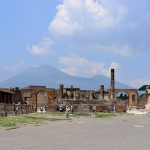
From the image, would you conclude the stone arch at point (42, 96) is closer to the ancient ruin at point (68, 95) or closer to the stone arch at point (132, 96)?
the ancient ruin at point (68, 95)

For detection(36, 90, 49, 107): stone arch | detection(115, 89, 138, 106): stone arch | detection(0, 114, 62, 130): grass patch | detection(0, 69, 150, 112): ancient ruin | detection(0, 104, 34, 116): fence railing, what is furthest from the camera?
detection(115, 89, 138, 106): stone arch

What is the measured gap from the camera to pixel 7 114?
55.0m

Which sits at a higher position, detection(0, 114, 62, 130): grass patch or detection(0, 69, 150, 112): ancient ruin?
detection(0, 69, 150, 112): ancient ruin

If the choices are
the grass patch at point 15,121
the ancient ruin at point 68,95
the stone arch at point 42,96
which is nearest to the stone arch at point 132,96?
the ancient ruin at point 68,95

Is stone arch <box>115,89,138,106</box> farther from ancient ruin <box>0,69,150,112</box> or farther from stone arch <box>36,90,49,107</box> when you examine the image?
stone arch <box>36,90,49,107</box>

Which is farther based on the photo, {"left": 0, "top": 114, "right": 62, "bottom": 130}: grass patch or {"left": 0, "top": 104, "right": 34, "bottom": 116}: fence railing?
{"left": 0, "top": 104, "right": 34, "bottom": 116}: fence railing

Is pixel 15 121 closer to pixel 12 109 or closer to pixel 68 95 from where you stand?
pixel 12 109

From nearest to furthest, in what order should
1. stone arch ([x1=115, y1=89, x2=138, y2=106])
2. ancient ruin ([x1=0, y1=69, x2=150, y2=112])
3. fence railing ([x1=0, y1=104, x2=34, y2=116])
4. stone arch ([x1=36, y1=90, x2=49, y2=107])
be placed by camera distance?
fence railing ([x1=0, y1=104, x2=34, y2=116]), ancient ruin ([x1=0, y1=69, x2=150, y2=112]), stone arch ([x1=36, y1=90, x2=49, y2=107]), stone arch ([x1=115, y1=89, x2=138, y2=106])

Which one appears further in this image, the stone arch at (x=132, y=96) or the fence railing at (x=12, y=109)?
the stone arch at (x=132, y=96)

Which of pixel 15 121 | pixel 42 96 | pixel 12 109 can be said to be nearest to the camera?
pixel 15 121

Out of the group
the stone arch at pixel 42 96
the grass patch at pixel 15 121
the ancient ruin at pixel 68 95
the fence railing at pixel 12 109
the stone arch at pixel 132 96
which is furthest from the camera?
the stone arch at pixel 132 96

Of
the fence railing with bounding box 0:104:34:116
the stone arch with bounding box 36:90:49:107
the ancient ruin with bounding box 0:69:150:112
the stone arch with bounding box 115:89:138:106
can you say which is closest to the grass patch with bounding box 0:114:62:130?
the fence railing with bounding box 0:104:34:116

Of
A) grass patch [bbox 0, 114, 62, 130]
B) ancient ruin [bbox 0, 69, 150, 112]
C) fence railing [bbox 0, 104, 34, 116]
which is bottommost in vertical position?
grass patch [bbox 0, 114, 62, 130]

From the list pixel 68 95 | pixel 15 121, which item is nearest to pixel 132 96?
pixel 68 95
